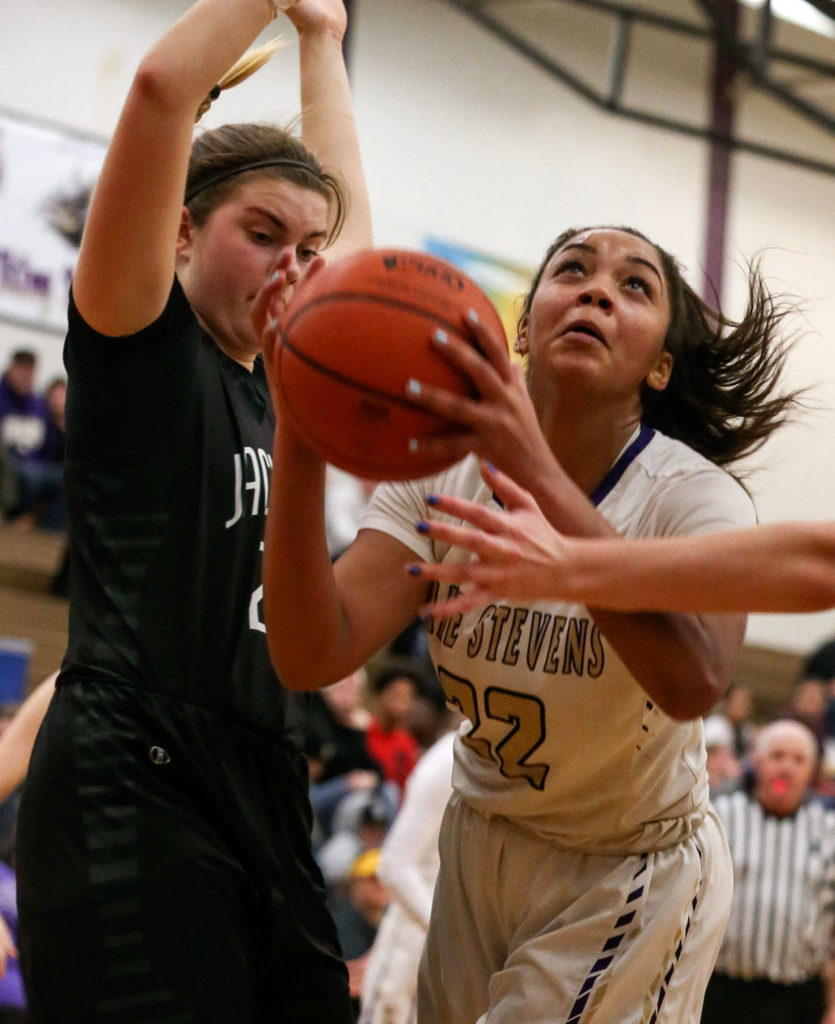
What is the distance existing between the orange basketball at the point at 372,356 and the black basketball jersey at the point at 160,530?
34 centimetres

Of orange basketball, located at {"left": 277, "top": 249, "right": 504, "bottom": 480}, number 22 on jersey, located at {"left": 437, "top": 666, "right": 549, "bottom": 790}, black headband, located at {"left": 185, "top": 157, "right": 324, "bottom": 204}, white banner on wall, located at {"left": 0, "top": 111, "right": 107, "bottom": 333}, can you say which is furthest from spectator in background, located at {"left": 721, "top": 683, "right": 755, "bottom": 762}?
orange basketball, located at {"left": 277, "top": 249, "right": 504, "bottom": 480}

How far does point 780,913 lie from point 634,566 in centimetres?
491

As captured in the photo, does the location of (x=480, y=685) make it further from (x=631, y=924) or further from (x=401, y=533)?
(x=631, y=924)

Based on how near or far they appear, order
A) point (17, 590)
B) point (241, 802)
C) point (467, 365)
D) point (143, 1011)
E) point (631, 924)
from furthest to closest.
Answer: point (17, 590)
point (631, 924)
point (241, 802)
point (143, 1011)
point (467, 365)

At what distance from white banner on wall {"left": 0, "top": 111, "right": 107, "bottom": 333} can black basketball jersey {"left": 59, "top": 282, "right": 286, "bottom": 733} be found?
34.0ft

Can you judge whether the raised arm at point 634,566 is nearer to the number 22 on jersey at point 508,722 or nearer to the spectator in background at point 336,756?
the number 22 on jersey at point 508,722

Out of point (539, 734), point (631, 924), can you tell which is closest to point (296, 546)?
point (539, 734)

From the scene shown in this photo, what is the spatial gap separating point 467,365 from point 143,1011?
122cm

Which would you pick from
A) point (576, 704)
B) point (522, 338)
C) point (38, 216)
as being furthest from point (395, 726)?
point (38, 216)

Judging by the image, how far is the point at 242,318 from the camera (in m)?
2.84

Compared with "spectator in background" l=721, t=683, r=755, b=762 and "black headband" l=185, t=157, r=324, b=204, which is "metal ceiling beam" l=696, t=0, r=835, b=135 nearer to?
"spectator in background" l=721, t=683, r=755, b=762

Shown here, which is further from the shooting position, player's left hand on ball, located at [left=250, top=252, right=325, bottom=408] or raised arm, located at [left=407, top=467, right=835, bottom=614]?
player's left hand on ball, located at [left=250, top=252, right=325, bottom=408]

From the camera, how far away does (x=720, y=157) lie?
16.2 metres

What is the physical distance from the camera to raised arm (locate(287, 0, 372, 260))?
11.3 ft
